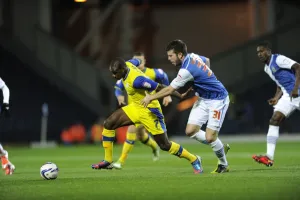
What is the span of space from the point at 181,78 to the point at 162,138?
125 cm

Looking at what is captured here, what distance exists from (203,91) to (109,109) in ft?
62.1

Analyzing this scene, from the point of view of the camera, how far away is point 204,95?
12984 mm

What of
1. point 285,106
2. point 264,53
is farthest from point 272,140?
point 264,53

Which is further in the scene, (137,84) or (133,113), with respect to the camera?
(133,113)

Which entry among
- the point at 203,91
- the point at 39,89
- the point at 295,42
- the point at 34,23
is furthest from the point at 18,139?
the point at 203,91

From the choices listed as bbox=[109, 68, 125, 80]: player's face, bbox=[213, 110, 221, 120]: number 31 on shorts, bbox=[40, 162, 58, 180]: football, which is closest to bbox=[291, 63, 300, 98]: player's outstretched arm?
bbox=[213, 110, 221, 120]: number 31 on shorts

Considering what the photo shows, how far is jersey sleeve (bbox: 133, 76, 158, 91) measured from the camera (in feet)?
42.0

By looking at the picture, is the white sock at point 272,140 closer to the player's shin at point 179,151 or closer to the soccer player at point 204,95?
the soccer player at point 204,95

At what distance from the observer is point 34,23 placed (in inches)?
1284

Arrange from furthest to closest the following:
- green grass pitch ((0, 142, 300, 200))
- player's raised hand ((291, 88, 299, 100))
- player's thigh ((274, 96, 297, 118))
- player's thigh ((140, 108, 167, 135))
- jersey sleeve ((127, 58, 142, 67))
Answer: player's thigh ((274, 96, 297, 118))
jersey sleeve ((127, 58, 142, 67))
player's raised hand ((291, 88, 299, 100))
player's thigh ((140, 108, 167, 135))
green grass pitch ((0, 142, 300, 200))

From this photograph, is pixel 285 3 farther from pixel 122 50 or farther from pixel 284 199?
pixel 284 199

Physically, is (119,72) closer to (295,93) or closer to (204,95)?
(204,95)

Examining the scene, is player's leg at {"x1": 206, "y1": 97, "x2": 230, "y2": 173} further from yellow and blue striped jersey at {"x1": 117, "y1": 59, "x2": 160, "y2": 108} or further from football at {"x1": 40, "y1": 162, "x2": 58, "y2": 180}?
football at {"x1": 40, "y1": 162, "x2": 58, "y2": 180}

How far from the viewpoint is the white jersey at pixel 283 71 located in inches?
566
